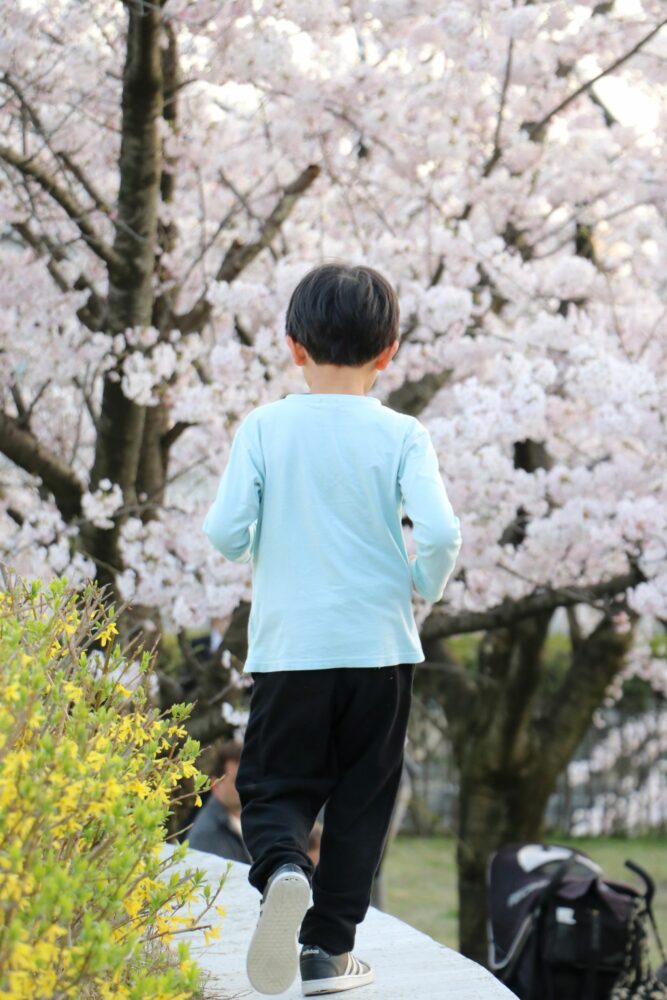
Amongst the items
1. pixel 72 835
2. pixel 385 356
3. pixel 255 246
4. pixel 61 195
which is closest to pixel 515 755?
pixel 255 246

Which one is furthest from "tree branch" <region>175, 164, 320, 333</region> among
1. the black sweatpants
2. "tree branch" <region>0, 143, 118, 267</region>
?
the black sweatpants

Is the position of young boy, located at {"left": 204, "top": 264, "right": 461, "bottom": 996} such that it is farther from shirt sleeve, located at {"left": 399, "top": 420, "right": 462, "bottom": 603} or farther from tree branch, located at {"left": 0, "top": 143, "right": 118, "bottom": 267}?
tree branch, located at {"left": 0, "top": 143, "right": 118, "bottom": 267}

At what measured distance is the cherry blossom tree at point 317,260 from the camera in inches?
169

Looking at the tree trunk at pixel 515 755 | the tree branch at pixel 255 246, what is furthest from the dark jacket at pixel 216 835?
the tree branch at pixel 255 246

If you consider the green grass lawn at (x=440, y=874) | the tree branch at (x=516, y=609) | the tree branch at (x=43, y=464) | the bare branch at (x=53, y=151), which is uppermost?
the bare branch at (x=53, y=151)

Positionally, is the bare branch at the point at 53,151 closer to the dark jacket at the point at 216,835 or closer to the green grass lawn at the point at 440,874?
the dark jacket at the point at 216,835

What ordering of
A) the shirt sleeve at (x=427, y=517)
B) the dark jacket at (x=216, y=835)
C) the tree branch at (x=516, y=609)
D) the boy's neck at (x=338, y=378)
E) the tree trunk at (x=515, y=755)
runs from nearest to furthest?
1. the shirt sleeve at (x=427, y=517)
2. the boy's neck at (x=338, y=378)
3. the tree branch at (x=516, y=609)
4. the dark jacket at (x=216, y=835)
5. the tree trunk at (x=515, y=755)

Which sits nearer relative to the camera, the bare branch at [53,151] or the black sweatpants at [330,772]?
the black sweatpants at [330,772]

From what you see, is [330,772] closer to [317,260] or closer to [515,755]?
[317,260]

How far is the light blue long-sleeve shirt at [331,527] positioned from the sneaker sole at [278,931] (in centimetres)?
39

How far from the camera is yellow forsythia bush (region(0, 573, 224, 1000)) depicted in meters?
1.44

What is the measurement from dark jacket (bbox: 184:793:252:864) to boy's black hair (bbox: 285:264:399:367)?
9.77 feet

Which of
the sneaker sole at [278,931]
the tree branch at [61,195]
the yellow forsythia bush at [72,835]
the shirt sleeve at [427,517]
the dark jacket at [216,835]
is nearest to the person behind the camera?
the yellow forsythia bush at [72,835]

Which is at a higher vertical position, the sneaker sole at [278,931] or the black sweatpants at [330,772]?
the black sweatpants at [330,772]
